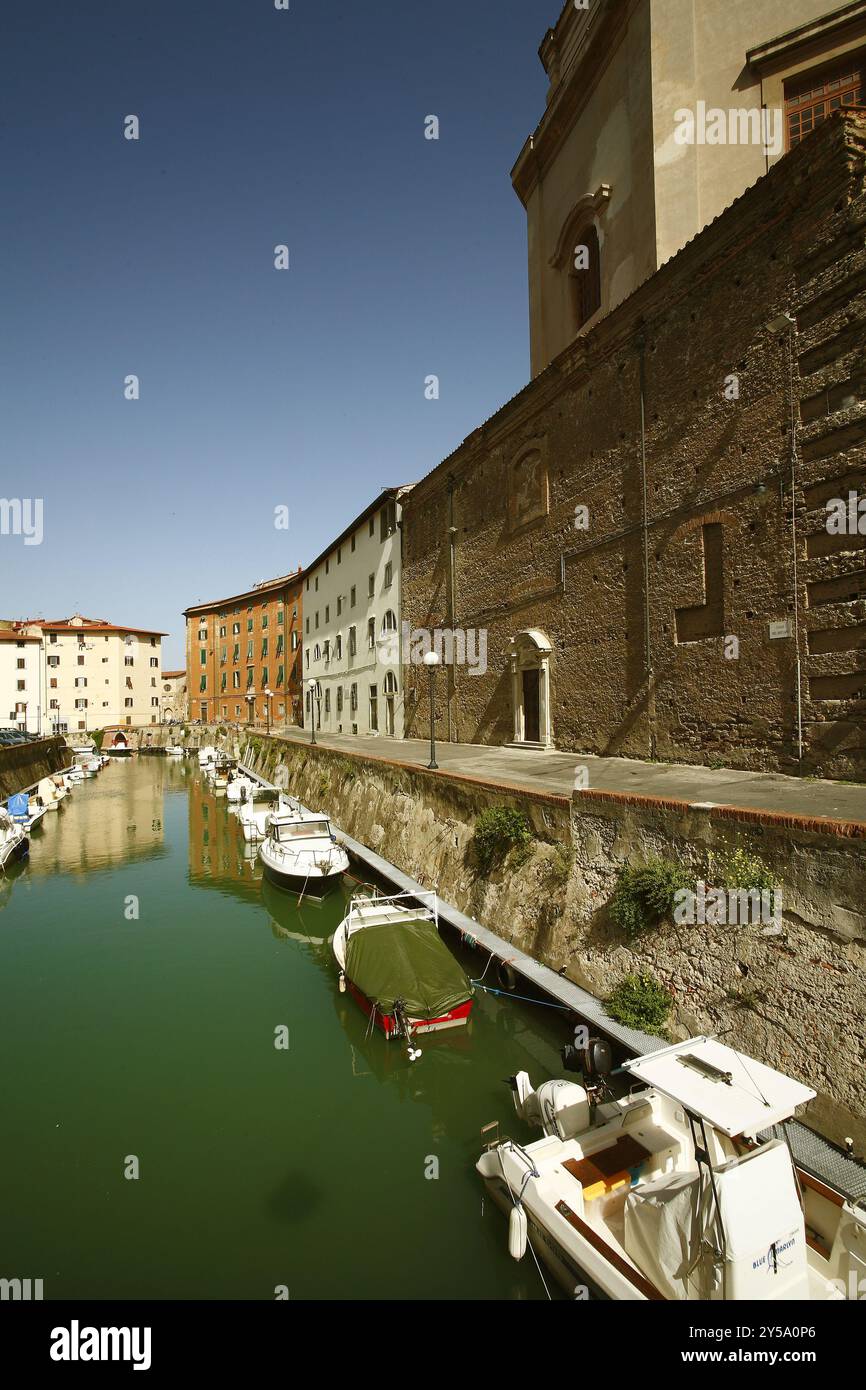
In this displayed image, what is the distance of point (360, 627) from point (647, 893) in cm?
2995

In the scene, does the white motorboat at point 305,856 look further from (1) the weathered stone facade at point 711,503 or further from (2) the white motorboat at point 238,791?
(2) the white motorboat at point 238,791

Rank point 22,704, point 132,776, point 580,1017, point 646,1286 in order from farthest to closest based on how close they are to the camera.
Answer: point 22,704 < point 132,776 < point 580,1017 < point 646,1286

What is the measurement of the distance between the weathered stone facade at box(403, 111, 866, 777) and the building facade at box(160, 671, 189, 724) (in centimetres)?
6996

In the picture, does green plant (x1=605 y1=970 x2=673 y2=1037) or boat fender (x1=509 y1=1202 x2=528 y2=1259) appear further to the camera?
green plant (x1=605 y1=970 x2=673 y2=1037)

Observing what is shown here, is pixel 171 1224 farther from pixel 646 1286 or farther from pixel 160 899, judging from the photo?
pixel 160 899

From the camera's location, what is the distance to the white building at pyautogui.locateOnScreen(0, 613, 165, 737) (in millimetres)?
68000

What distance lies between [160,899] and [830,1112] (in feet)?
55.8

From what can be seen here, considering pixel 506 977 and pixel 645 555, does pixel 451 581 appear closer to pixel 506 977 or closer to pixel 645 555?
pixel 645 555

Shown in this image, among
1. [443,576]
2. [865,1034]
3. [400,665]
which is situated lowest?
[865,1034]

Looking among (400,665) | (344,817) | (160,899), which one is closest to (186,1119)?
(160,899)

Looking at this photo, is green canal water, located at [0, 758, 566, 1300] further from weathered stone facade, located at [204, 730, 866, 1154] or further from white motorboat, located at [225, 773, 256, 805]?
white motorboat, located at [225, 773, 256, 805]

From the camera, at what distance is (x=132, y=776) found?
5003 centimetres

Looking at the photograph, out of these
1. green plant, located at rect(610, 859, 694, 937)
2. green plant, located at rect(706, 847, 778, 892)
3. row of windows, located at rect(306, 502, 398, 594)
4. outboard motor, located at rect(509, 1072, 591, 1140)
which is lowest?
outboard motor, located at rect(509, 1072, 591, 1140)

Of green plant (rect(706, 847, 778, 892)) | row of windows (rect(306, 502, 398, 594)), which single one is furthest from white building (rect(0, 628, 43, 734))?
green plant (rect(706, 847, 778, 892))
